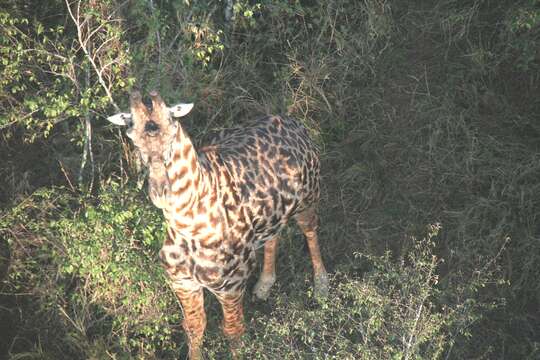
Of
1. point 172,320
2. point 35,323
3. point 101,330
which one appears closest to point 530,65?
point 172,320

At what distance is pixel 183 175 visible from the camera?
3.89 meters

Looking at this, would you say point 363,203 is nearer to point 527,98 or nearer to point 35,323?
point 527,98

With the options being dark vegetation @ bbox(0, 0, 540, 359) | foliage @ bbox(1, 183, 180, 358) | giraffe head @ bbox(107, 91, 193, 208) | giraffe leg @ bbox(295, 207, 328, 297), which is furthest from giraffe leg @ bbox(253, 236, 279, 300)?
giraffe head @ bbox(107, 91, 193, 208)

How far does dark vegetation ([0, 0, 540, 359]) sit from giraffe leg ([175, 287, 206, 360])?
240 millimetres

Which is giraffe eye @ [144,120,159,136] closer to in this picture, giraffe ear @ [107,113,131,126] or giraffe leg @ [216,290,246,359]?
giraffe ear @ [107,113,131,126]

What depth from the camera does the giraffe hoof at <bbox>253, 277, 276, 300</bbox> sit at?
221 inches

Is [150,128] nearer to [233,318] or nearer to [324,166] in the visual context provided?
[233,318]

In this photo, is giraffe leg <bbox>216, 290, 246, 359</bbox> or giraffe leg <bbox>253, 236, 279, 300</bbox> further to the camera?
giraffe leg <bbox>253, 236, 279, 300</bbox>

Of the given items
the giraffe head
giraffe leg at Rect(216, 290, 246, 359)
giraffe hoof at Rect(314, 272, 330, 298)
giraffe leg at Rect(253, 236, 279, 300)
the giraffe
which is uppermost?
the giraffe head

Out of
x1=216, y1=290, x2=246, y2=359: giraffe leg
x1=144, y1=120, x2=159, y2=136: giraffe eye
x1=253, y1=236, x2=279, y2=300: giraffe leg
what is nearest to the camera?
x1=144, y1=120, x2=159, y2=136: giraffe eye

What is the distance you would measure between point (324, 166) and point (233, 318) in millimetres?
2256

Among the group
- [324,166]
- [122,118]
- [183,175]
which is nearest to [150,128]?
[122,118]

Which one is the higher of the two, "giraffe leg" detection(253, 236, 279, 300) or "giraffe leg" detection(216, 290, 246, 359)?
"giraffe leg" detection(216, 290, 246, 359)

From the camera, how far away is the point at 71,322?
16.7ft
